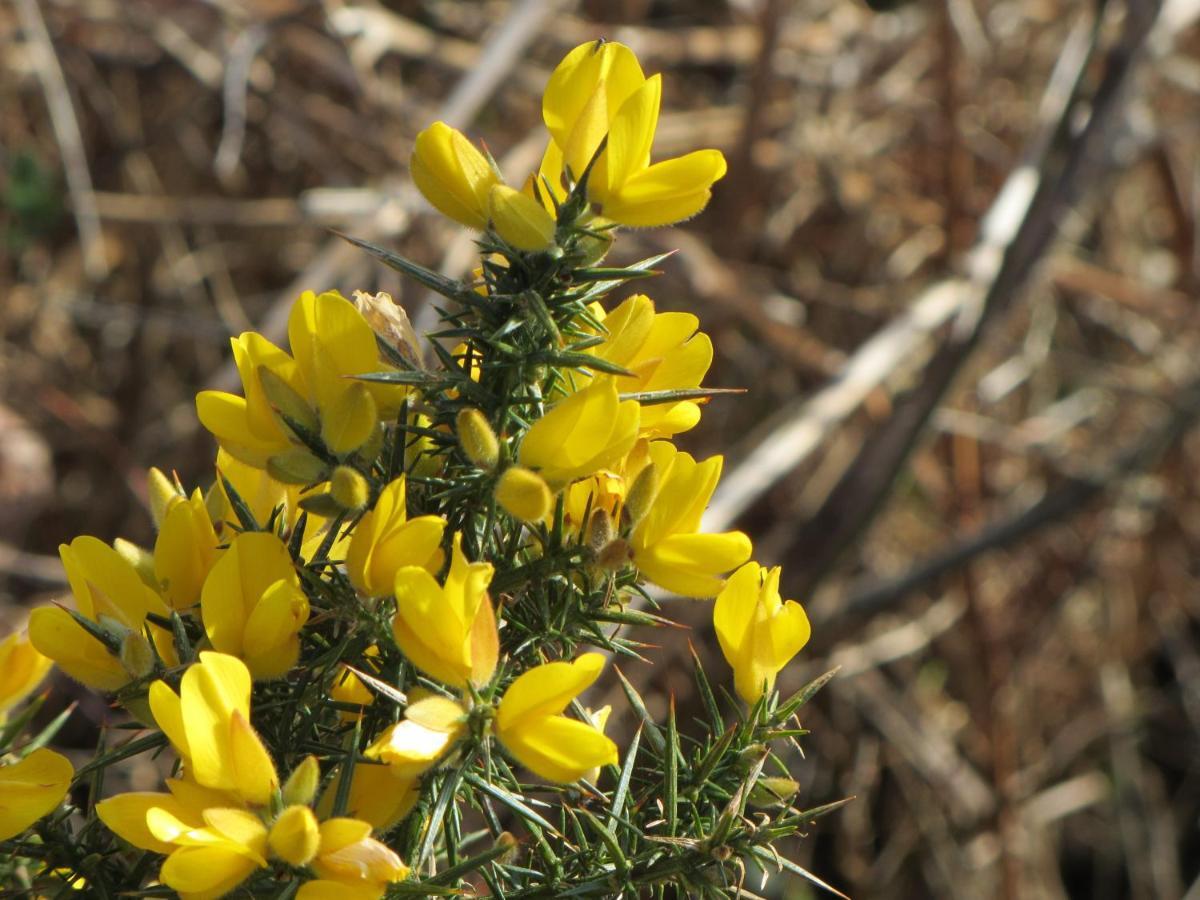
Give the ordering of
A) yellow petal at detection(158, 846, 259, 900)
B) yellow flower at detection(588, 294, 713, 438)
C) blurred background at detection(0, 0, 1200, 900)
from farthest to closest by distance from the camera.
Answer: blurred background at detection(0, 0, 1200, 900) < yellow flower at detection(588, 294, 713, 438) < yellow petal at detection(158, 846, 259, 900)

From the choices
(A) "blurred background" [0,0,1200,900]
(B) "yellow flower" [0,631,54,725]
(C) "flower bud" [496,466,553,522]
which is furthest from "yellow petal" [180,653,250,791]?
(A) "blurred background" [0,0,1200,900]

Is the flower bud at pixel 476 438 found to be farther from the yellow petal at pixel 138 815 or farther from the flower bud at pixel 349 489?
the yellow petal at pixel 138 815

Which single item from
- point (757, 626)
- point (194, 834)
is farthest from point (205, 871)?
point (757, 626)

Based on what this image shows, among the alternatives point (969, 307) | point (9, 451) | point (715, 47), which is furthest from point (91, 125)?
point (969, 307)

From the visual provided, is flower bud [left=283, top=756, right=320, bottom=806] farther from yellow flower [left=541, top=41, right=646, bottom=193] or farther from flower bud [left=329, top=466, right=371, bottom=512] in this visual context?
yellow flower [left=541, top=41, right=646, bottom=193]

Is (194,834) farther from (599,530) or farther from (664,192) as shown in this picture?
(664,192)

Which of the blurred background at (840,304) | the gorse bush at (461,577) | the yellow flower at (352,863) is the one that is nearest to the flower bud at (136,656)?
the gorse bush at (461,577)
